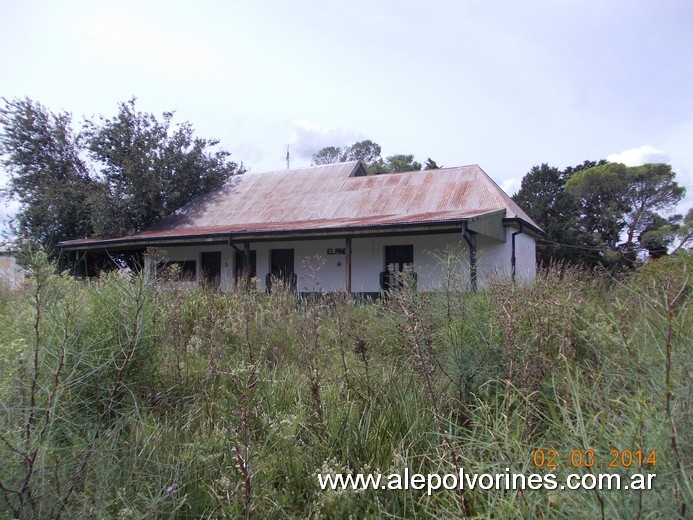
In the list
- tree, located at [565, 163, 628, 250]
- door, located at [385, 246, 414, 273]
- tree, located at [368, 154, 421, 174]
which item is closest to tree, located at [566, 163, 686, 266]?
tree, located at [565, 163, 628, 250]

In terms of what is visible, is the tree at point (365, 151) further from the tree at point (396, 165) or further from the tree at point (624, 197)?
the tree at point (624, 197)

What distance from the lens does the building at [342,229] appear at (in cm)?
1496

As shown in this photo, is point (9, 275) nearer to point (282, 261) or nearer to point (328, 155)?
point (282, 261)

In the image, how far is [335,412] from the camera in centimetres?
289

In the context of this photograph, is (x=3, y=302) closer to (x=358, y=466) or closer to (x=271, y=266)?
(x=358, y=466)

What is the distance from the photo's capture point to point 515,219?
16688 millimetres

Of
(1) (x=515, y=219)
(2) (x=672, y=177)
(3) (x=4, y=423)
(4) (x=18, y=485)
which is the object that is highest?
(2) (x=672, y=177)

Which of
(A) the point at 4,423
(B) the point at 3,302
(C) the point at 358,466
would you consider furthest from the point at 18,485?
(B) the point at 3,302

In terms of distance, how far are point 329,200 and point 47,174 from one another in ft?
42.2

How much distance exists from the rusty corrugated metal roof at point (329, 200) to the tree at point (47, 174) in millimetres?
3816

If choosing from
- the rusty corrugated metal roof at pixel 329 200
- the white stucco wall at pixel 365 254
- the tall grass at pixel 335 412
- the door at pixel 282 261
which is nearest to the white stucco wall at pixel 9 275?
the tall grass at pixel 335 412

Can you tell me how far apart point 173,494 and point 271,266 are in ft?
55.6

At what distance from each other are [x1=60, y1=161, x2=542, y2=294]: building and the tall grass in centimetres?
998

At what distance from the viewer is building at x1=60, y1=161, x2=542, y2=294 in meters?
15.0
